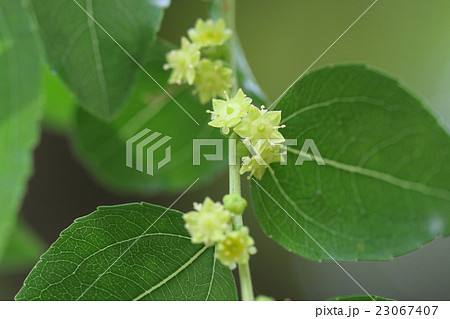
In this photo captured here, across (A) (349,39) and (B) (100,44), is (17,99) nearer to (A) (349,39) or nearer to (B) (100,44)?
(B) (100,44)

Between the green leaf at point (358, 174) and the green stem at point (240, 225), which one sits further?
the green leaf at point (358, 174)

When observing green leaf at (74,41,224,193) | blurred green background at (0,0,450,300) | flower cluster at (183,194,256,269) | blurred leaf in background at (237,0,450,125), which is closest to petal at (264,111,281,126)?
flower cluster at (183,194,256,269)

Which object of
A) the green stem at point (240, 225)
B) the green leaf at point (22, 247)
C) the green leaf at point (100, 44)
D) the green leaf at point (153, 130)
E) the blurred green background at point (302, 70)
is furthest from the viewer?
the blurred green background at point (302, 70)

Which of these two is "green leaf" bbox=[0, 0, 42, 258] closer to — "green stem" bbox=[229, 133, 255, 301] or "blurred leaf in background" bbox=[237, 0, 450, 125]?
"green stem" bbox=[229, 133, 255, 301]

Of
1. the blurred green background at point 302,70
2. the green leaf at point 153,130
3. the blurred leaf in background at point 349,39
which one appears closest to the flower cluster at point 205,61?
the green leaf at point 153,130

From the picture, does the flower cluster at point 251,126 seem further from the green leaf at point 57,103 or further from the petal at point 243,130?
the green leaf at point 57,103

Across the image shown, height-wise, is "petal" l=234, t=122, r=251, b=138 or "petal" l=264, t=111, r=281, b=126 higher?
"petal" l=264, t=111, r=281, b=126

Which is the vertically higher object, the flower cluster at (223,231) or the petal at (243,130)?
the petal at (243,130)
